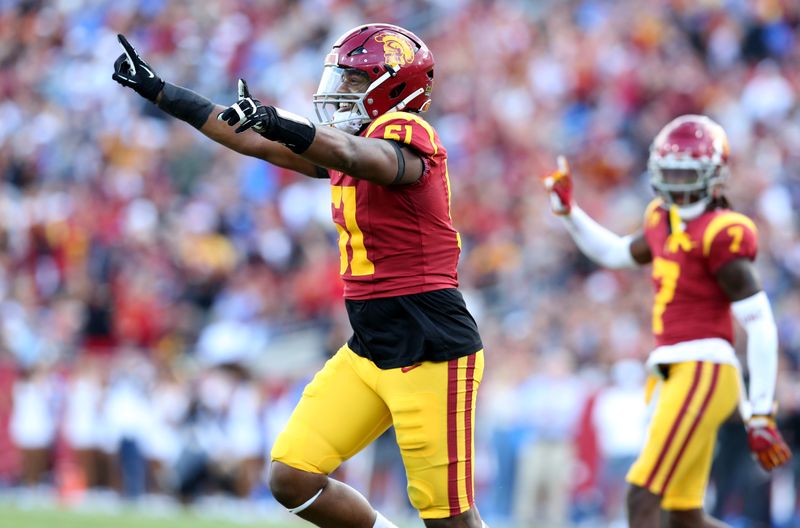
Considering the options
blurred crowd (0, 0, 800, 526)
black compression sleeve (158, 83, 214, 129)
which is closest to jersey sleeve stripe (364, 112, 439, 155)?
black compression sleeve (158, 83, 214, 129)

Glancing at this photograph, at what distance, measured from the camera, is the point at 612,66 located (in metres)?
14.0

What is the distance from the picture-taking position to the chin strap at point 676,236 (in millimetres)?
6469

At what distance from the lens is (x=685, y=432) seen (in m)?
6.33

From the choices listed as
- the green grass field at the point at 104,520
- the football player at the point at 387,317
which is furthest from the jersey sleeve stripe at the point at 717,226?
the green grass field at the point at 104,520

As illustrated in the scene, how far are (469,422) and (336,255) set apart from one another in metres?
8.20

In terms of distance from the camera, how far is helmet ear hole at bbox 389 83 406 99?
5406 mm

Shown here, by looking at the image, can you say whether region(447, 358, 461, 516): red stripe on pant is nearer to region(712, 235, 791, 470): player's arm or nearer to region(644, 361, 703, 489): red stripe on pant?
region(644, 361, 703, 489): red stripe on pant

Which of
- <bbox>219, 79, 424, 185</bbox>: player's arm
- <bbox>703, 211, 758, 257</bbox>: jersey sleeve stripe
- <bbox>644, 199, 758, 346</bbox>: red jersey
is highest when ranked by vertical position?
<bbox>219, 79, 424, 185</bbox>: player's arm

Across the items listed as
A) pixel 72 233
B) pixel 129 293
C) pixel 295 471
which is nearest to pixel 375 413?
pixel 295 471

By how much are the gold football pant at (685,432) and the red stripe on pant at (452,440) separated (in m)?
1.32

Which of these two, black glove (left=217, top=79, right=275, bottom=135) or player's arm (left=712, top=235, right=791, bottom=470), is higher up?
black glove (left=217, top=79, right=275, bottom=135)

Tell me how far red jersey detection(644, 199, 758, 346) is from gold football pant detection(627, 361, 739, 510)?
169 millimetres

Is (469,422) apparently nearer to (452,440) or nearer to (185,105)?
(452,440)

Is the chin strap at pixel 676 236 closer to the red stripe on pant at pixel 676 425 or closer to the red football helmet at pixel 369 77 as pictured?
the red stripe on pant at pixel 676 425
